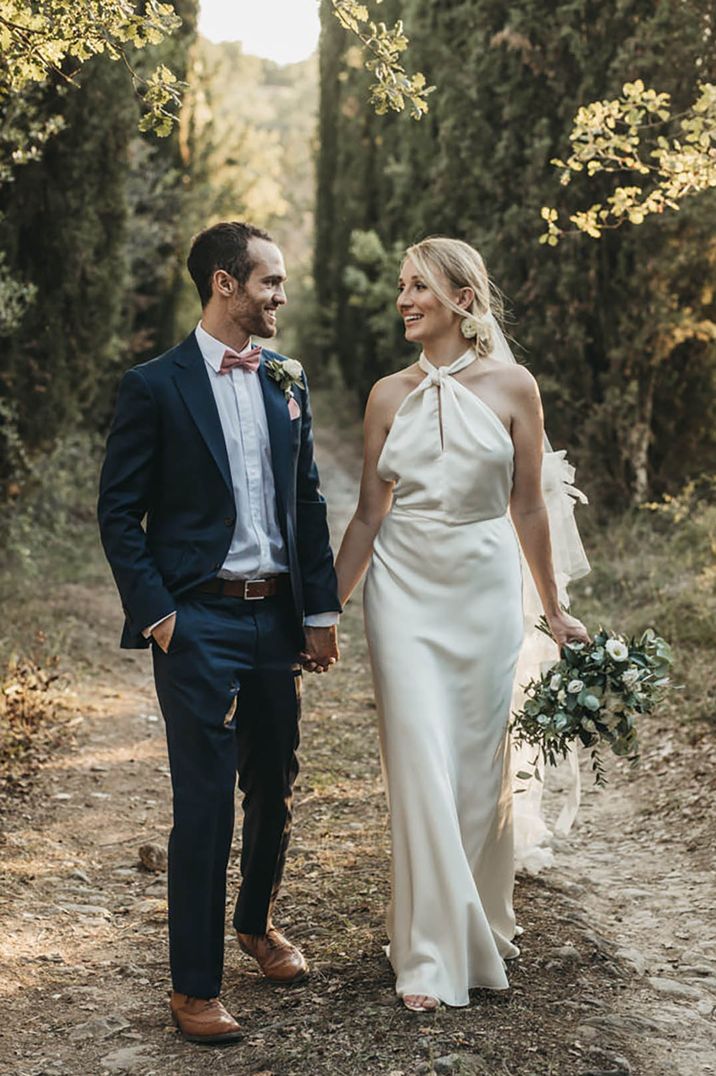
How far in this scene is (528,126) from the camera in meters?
11.4

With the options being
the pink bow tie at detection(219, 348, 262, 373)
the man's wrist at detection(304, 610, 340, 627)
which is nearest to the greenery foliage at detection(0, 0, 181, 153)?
the pink bow tie at detection(219, 348, 262, 373)

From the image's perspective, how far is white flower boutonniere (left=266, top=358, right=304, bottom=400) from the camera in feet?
12.9

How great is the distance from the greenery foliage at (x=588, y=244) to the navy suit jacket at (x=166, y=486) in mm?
7019

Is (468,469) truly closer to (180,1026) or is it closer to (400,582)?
(400,582)

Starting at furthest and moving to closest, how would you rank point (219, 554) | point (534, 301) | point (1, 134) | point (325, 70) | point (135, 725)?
point (325, 70) → point (534, 301) → point (1, 134) → point (135, 725) → point (219, 554)

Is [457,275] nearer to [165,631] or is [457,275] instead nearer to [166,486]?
[166,486]

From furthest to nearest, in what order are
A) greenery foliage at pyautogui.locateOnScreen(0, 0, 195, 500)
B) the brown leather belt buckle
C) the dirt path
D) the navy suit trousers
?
greenery foliage at pyautogui.locateOnScreen(0, 0, 195, 500), the brown leather belt buckle, the navy suit trousers, the dirt path

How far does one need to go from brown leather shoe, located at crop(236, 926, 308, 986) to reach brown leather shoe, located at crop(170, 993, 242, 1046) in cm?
35

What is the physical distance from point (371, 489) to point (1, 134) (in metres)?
5.27

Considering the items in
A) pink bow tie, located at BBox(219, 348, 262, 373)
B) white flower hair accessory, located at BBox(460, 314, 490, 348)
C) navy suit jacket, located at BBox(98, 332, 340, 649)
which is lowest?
navy suit jacket, located at BBox(98, 332, 340, 649)

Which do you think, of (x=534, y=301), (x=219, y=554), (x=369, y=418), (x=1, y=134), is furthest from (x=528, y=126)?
(x=219, y=554)

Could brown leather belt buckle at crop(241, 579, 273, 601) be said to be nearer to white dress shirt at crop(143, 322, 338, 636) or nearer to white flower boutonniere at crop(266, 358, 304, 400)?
white dress shirt at crop(143, 322, 338, 636)

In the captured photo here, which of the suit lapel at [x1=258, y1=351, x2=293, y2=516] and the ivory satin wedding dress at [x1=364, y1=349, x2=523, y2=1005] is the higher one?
the suit lapel at [x1=258, y1=351, x2=293, y2=516]

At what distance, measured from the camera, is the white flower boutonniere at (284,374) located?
3936 millimetres
